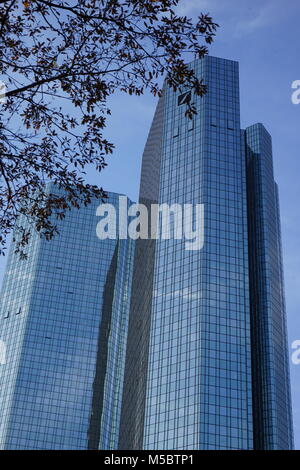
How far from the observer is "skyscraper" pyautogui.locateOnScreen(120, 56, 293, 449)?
11156 cm

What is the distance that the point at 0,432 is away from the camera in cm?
16925

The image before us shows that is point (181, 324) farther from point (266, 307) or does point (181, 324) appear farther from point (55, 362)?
point (55, 362)

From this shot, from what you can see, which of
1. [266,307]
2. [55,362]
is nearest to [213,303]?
[266,307]

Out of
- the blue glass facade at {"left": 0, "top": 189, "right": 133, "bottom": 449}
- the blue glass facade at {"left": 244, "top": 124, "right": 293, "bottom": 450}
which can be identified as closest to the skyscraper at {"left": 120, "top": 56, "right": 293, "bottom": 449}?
the blue glass facade at {"left": 244, "top": 124, "right": 293, "bottom": 450}

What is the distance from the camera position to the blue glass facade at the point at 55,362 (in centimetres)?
17262

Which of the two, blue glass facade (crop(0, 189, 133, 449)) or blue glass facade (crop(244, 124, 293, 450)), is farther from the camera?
blue glass facade (crop(0, 189, 133, 449))

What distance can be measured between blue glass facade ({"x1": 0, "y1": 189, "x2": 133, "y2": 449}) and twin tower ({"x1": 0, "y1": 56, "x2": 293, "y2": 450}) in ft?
1.16

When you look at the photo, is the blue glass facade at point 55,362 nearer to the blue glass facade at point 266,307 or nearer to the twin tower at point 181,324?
the twin tower at point 181,324

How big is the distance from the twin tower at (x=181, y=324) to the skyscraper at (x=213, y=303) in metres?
0.26

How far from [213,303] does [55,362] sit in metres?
77.9

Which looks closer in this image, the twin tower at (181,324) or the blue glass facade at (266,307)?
the twin tower at (181,324)

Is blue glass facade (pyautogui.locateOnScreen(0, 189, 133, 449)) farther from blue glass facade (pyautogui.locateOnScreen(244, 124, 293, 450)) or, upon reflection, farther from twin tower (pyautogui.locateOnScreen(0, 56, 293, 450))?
blue glass facade (pyautogui.locateOnScreen(244, 124, 293, 450))

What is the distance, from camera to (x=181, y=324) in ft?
395

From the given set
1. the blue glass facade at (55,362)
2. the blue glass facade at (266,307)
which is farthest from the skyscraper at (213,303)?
the blue glass facade at (55,362)
